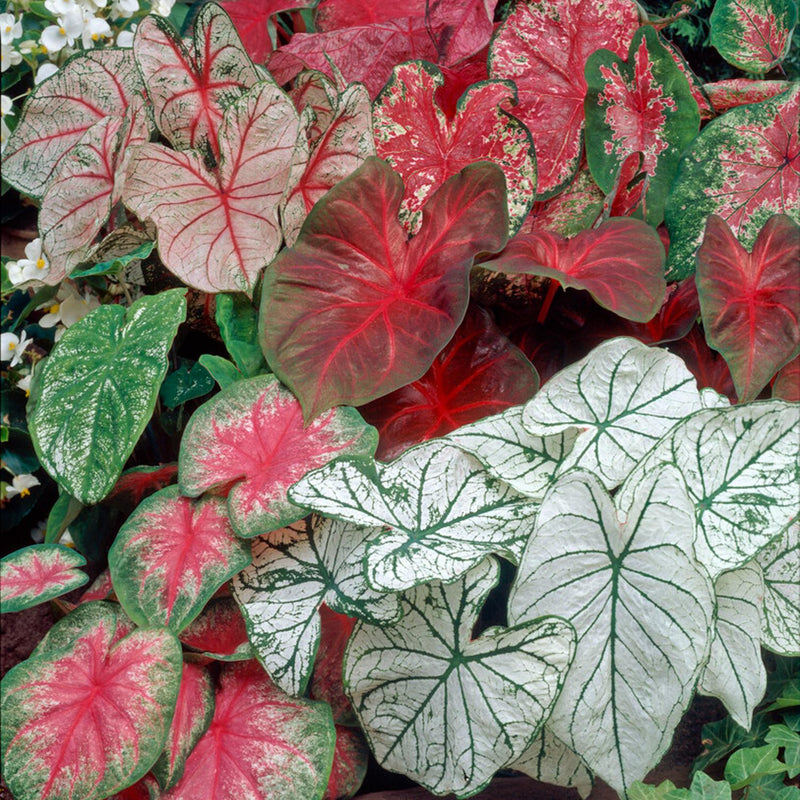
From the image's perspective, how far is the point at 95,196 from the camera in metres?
1.37

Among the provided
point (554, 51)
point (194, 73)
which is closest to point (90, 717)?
point (194, 73)

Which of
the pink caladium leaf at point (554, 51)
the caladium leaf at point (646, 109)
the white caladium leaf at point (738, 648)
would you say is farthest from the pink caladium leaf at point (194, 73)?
the white caladium leaf at point (738, 648)

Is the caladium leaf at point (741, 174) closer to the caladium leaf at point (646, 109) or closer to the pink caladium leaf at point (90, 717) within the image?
the caladium leaf at point (646, 109)

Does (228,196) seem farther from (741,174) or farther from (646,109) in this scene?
(741,174)

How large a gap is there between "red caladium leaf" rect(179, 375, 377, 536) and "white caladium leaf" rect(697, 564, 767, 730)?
0.52m

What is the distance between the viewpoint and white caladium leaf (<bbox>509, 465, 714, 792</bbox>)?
0.91m

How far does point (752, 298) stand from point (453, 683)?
0.73 metres

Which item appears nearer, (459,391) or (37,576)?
(37,576)

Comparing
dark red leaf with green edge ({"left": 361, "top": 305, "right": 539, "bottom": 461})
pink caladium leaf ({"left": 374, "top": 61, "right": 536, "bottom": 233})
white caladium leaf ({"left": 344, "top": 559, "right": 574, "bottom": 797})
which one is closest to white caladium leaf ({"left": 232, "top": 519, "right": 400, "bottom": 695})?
white caladium leaf ({"left": 344, "top": 559, "right": 574, "bottom": 797})

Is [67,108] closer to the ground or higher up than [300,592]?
higher up

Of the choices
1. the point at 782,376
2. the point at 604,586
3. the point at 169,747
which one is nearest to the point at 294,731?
the point at 169,747

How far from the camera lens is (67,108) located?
1498mm

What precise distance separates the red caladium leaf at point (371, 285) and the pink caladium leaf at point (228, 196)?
95 mm

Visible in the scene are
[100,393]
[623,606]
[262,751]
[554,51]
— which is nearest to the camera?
[623,606]
